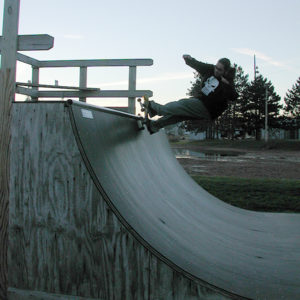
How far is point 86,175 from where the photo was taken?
265 cm

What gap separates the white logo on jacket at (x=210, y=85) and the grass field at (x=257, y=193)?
12.3ft

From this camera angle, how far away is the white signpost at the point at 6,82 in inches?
113

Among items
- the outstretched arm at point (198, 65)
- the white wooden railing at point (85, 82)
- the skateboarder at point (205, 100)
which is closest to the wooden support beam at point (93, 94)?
the white wooden railing at point (85, 82)

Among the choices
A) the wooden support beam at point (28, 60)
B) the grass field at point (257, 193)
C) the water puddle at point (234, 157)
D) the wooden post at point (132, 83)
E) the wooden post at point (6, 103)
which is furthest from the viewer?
the water puddle at point (234, 157)

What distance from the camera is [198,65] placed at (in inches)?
169

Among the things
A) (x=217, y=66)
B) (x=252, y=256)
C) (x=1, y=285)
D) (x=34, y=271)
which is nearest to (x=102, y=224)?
(x=34, y=271)

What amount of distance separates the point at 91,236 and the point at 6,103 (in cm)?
131

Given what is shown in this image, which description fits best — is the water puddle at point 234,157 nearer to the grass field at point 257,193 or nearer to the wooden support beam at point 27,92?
the grass field at point 257,193

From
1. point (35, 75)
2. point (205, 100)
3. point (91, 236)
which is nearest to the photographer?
point (91, 236)

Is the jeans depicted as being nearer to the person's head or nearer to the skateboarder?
the skateboarder

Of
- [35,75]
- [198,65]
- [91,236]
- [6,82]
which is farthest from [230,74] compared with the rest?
[35,75]

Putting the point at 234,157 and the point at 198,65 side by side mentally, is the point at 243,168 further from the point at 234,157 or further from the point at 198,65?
the point at 198,65

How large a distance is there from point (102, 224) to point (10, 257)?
0.83m

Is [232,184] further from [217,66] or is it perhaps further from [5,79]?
[5,79]
